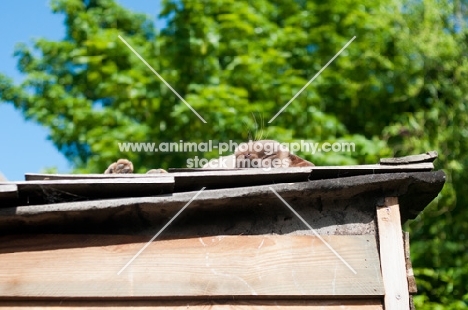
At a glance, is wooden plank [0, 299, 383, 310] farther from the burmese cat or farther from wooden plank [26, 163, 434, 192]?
the burmese cat

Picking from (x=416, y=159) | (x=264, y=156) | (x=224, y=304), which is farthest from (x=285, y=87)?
(x=224, y=304)

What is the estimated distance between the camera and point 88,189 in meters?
2.77

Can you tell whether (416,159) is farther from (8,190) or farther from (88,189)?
(8,190)

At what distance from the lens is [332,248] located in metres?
2.80

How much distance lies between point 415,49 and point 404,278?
7.75 m

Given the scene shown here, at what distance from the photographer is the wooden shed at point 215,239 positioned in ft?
8.91

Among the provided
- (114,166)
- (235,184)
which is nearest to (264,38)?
(114,166)

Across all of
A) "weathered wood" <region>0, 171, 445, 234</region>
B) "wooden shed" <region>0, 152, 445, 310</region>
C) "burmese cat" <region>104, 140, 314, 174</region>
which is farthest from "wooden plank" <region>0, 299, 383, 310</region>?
"burmese cat" <region>104, 140, 314, 174</region>

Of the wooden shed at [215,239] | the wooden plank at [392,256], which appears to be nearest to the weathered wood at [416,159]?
the wooden shed at [215,239]

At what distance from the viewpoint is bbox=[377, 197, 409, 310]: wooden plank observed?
2.69 metres

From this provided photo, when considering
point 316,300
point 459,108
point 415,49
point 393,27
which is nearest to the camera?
point 316,300

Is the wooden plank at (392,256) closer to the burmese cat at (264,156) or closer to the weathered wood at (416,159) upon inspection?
the weathered wood at (416,159)

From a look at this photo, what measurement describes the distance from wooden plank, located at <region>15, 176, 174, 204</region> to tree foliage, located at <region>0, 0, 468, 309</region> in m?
5.61

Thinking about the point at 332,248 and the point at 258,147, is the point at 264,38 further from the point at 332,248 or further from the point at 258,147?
the point at 332,248
